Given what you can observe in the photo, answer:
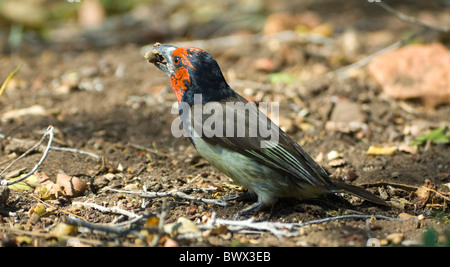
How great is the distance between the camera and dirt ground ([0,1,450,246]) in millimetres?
3246

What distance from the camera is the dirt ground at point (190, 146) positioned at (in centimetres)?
325

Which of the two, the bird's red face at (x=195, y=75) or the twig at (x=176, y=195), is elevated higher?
the bird's red face at (x=195, y=75)

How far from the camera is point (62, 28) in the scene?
838 cm

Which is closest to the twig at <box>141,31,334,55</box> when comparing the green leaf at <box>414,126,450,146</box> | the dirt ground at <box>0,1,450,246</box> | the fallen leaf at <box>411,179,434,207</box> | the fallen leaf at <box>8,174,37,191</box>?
the dirt ground at <box>0,1,450,246</box>

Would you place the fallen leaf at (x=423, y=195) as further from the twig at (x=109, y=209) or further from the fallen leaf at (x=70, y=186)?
the fallen leaf at (x=70, y=186)

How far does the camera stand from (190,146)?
4848 millimetres

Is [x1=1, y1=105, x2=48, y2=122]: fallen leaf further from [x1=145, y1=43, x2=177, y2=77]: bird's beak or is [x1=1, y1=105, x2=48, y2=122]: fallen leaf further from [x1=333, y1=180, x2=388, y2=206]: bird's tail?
[x1=333, y1=180, x2=388, y2=206]: bird's tail

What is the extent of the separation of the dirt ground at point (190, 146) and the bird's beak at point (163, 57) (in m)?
0.87

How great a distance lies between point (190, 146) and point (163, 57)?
3.44 ft

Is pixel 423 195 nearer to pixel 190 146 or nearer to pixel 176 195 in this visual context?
pixel 176 195

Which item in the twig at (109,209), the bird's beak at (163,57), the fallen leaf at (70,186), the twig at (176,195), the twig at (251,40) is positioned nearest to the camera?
the twig at (109,209)

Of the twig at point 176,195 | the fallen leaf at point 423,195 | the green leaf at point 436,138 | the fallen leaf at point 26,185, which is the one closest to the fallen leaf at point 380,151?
the green leaf at point 436,138

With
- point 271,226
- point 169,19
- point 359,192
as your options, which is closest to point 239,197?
point 271,226
